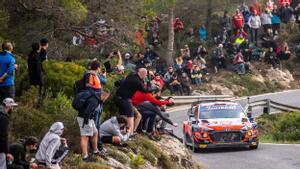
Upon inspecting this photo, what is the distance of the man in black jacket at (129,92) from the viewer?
1597 centimetres

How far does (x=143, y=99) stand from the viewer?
17.3 meters

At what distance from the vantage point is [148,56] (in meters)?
37.0

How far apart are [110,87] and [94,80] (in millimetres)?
4402

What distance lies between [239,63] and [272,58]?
2661 millimetres

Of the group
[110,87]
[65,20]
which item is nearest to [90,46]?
[65,20]

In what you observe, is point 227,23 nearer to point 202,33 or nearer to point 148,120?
point 202,33

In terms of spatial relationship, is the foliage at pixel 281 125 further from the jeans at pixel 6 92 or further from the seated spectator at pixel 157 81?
the jeans at pixel 6 92

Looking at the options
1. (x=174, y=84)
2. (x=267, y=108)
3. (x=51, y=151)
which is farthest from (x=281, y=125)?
(x=51, y=151)

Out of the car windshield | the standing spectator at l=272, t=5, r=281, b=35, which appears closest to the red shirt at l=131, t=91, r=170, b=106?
the car windshield

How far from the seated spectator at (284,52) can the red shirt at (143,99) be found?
24.3 metres

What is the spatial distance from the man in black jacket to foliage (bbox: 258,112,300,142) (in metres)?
15.7

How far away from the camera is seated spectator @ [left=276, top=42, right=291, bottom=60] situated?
40.2m

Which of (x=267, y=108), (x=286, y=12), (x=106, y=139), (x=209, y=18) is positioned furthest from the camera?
(x=209, y=18)

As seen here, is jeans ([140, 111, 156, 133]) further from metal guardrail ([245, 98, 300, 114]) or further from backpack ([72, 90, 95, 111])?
metal guardrail ([245, 98, 300, 114])
